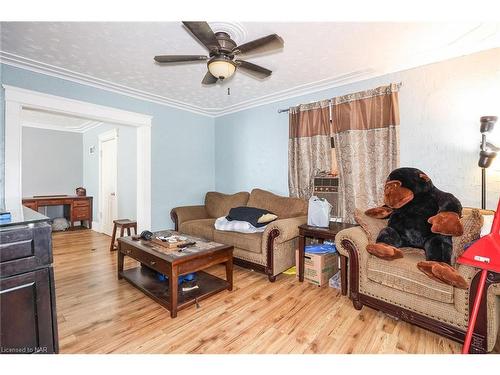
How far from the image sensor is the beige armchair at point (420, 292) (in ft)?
4.96

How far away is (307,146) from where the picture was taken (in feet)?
10.9

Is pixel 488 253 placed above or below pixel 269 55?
below

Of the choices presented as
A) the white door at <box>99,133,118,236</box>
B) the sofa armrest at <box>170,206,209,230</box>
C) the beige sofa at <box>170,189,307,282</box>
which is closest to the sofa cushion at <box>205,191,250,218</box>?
the beige sofa at <box>170,189,307,282</box>

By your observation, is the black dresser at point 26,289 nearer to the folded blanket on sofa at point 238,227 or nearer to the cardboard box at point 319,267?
the folded blanket on sofa at point 238,227

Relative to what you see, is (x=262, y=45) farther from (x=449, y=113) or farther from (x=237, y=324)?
(x=237, y=324)

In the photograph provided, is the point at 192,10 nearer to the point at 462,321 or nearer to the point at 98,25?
the point at 98,25

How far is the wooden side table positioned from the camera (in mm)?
2355

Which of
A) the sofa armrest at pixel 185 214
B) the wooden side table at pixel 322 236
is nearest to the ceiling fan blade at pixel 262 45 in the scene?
the wooden side table at pixel 322 236

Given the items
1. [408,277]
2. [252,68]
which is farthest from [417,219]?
[252,68]

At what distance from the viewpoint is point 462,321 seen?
159 cm

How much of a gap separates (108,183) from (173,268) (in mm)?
3923

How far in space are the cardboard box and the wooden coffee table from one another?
2.84 ft

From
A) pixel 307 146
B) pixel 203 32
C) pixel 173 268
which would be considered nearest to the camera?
pixel 203 32

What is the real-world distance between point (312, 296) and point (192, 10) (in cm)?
243
